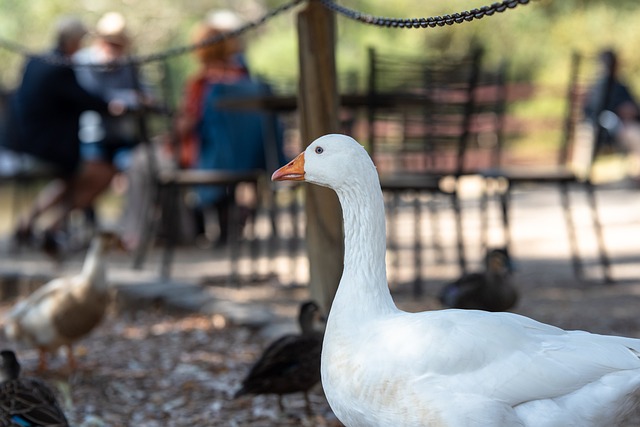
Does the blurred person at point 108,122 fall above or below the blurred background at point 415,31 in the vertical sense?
below

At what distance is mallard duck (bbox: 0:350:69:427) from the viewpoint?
3564 mm

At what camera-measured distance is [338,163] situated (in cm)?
300

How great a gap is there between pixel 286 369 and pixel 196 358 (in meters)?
1.36

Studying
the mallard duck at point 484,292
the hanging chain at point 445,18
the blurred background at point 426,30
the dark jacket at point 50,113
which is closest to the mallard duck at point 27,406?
the hanging chain at point 445,18

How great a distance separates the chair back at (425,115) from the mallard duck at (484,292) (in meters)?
1.02

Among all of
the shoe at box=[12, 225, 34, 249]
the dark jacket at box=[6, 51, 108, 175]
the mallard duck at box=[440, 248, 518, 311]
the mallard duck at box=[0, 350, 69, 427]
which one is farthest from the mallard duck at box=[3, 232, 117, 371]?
the shoe at box=[12, 225, 34, 249]

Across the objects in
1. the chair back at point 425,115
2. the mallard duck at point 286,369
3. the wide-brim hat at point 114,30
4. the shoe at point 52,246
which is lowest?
the mallard duck at point 286,369

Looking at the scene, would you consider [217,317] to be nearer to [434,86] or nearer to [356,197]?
[434,86]

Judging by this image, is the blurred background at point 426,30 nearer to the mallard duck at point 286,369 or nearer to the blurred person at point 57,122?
the blurred person at point 57,122

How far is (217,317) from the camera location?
592 cm

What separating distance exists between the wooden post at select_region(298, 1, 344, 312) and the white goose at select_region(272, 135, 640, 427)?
1421mm

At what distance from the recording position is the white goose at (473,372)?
2605 mm

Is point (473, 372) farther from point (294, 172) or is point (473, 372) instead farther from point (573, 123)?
point (573, 123)

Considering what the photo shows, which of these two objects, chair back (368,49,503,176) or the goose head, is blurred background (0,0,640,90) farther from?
the goose head
